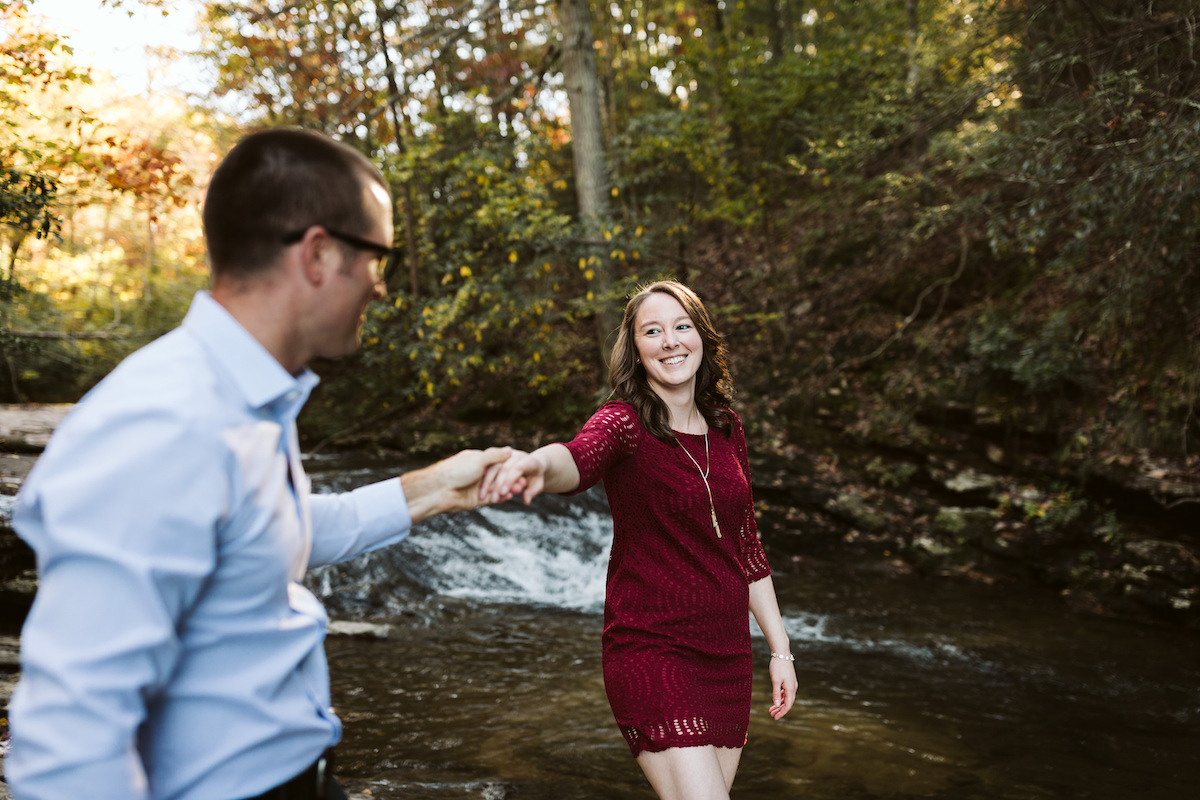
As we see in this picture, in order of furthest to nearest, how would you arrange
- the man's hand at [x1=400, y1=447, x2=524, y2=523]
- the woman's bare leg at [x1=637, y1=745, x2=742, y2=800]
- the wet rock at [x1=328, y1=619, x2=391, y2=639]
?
the wet rock at [x1=328, y1=619, x2=391, y2=639], the woman's bare leg at [x1=637, y1=745, x2=742, y2=800], the man's hand at [x1=400, y1=447, x2=524, y2=523]

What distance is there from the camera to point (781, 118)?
13.4m

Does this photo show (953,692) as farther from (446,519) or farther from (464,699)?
(446,519)

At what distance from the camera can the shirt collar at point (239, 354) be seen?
125 centimetres

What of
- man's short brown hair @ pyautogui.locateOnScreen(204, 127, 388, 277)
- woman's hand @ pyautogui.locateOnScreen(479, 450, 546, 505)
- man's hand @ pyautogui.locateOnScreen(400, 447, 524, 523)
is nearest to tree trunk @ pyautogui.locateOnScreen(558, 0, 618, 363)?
woman's hand @ pyautogui.locateOnScreen(479, 450, 546, 505)

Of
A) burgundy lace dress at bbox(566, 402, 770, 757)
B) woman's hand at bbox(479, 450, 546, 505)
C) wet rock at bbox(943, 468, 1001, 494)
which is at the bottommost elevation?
wet rock at bbox(943, 468, 1001, 494)

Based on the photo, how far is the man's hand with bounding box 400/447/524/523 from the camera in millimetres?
1866

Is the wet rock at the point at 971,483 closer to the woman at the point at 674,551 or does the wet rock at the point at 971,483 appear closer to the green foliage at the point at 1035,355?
the green foliage at the point at 1035,355

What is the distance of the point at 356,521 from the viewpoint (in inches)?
67.1

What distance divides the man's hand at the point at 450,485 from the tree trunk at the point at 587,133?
9.07 m

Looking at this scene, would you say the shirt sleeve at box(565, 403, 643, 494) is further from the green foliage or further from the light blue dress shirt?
the green foliage

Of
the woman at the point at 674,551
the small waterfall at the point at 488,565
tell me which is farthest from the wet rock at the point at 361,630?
the woman at the point at 674,551

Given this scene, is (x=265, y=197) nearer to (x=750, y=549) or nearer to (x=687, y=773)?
(x=687, y=773)

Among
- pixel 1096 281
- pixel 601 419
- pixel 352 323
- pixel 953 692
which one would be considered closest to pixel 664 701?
pixel 601 419

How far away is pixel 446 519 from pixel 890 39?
10798 millimetres
